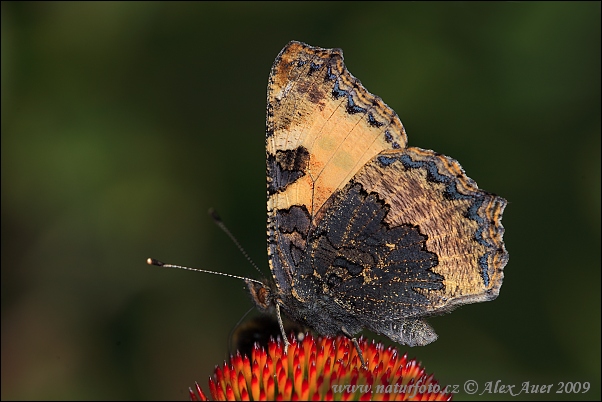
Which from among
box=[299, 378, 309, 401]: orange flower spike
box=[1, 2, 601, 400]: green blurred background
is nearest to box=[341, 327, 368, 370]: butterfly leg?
box=[299, 378, 309, 401]: orange flower spike

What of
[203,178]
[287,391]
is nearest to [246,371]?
[287,391]

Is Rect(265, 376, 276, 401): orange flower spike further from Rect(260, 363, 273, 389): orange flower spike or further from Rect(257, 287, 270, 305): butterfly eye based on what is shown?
Rect(257, 287, 270, 305): butterfly eye

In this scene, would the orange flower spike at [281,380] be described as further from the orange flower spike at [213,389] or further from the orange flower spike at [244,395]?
the orange flower spike at [213,389]

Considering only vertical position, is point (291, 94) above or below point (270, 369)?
above

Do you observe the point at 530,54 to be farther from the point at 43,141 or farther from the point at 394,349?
the point at 43,141

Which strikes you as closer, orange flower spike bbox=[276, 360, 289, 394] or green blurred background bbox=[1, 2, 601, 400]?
orange flower spike bbox=[276, 360, 289, 394]

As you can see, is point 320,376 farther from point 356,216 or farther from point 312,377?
point 356,216

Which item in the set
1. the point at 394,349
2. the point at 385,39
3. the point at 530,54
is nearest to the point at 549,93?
the point at 530,54
